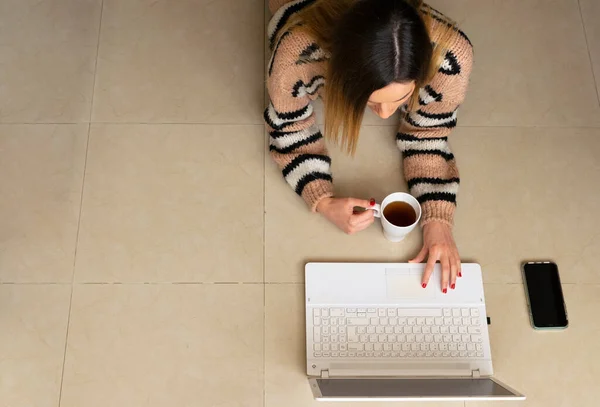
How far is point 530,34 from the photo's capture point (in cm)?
144

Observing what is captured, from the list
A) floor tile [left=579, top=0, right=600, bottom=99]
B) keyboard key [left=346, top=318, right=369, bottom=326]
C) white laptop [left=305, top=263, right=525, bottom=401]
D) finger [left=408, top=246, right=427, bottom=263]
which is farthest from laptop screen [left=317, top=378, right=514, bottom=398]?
floor tile [left=579, top=0, right=600, bottom=99]

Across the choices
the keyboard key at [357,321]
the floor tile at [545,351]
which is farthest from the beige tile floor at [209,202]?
the keyboard key at [357,321]

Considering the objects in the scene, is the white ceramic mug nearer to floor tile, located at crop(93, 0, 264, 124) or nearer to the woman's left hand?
the woman's left hand

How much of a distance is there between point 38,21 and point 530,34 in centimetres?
125

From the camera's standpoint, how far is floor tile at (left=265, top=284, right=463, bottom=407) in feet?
3.67

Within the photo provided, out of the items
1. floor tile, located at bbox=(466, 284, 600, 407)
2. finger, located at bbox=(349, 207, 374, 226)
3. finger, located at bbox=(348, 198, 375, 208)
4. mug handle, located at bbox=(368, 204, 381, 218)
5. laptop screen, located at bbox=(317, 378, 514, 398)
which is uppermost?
finger, located at bbox=(348, 198, 375, 208)

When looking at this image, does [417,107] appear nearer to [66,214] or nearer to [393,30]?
[393,30]

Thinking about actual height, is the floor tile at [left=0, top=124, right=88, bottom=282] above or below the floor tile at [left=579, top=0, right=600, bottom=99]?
below

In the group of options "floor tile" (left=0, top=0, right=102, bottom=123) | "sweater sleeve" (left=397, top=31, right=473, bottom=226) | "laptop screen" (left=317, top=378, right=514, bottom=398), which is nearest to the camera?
"laptop screen" (left=317, top=378, right=514, bottom=398)

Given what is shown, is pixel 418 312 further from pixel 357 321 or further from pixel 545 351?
pixel 545 351

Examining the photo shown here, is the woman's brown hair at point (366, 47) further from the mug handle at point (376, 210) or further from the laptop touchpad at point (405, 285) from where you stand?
the laptop touchpad at point (405, 285)

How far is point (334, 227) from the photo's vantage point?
124 cm

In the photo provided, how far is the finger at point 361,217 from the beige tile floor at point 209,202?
8cm

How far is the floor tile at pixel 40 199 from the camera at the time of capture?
120cm
